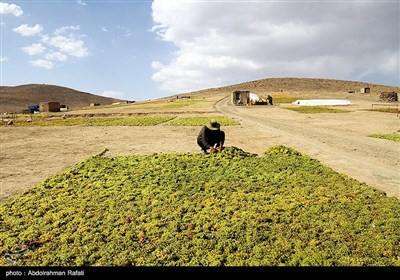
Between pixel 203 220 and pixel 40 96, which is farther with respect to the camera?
pixel 40 96

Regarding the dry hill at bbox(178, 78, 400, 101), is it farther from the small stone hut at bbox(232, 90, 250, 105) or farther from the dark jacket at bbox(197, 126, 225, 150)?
the dark jacket at bbox(197, 126, 225, 150)

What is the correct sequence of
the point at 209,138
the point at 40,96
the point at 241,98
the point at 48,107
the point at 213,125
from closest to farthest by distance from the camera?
the point at 213,125, the point at 209,138, the point at 48,107, the point at 241,98, the point at 40,96

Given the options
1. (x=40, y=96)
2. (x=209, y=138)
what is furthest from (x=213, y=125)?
(x=40, y=96)

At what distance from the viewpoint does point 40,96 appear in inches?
6088

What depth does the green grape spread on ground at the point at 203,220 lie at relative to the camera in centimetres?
684

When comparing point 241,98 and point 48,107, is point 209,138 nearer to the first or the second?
point 241,98

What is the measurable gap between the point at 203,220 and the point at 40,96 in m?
167

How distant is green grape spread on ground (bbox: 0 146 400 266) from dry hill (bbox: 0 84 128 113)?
400 feet

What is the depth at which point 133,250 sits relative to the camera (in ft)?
23.5

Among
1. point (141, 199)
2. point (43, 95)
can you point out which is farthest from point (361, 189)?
point (43, 95)

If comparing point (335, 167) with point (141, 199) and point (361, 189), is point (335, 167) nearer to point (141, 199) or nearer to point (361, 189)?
point (361, 189)

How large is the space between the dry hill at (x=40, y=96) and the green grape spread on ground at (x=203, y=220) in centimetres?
12196

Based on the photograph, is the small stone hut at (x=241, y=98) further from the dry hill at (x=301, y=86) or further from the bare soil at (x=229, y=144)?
the dry hill at (x=301, y=86)

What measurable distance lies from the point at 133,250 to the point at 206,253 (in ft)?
5.41
